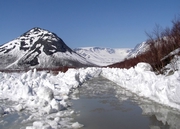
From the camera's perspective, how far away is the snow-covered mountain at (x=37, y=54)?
113144mm

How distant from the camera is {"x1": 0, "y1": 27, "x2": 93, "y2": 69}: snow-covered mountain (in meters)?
113

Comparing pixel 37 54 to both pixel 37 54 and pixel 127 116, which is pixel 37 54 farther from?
pixel 127 116

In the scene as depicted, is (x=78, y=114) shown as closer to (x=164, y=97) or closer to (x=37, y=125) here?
(x=37, y=125)

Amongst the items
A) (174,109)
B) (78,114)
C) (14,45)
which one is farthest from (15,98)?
(14,45)

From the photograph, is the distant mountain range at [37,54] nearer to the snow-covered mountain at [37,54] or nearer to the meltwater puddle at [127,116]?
the snow-covered mountain at [37,54]

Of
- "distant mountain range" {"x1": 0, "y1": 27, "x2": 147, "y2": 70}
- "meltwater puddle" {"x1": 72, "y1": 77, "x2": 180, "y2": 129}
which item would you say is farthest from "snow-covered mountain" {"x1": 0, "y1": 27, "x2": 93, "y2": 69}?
"meltwater puddle" {"x1": 72, "y1": 77, "x2": 180, "y2": 129}

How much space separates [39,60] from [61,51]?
20.8m

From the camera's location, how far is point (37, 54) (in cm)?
12669

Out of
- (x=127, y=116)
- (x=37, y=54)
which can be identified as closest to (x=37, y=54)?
(x=37, y=54)

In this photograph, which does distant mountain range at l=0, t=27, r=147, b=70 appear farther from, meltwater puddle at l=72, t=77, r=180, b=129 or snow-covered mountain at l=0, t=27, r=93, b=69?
meltwater puddle at l=72, t=77, r=180, b=129

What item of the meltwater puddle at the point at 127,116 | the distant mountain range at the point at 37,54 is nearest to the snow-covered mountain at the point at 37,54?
the distant mountain range at the point at 37,54

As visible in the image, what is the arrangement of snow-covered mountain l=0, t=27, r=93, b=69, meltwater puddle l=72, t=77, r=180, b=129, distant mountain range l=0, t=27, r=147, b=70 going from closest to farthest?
meltwater puddle l=72, t=77, r=180, b=129
distant mountain range l=0, t=27, r=147, b=70
snow-covered mountain l=0, t=27, r=93, b=69

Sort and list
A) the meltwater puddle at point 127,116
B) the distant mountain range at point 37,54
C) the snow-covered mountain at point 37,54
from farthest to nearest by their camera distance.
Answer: the snow-covered mountain at point 37,54 < the distant mountain range at point 37,54 < the meltwater puddle at point 127,116

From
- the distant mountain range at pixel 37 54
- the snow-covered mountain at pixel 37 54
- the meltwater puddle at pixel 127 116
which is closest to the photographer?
the meltwater puddle at pixel 127 116
